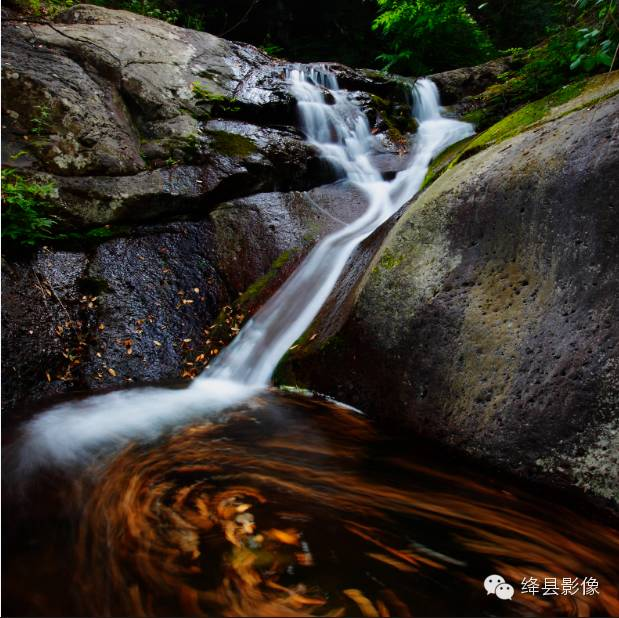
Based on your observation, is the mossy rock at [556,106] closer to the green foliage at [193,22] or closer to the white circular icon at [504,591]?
the white circular icon at [504,591]

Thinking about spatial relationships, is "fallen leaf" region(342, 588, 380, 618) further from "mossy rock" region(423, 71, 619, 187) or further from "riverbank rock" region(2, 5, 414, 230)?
"riverbank rock" region(2, 5, 414, 230)

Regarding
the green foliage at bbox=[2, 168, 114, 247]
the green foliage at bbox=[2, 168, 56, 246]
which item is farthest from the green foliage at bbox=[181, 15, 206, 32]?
the green foliage at bbox=[2, 168, 56, 246]

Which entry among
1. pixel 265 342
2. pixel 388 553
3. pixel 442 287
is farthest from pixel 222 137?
pixel 388 553

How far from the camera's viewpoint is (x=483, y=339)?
2.99m

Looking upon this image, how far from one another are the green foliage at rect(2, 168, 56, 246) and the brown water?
2668 mm

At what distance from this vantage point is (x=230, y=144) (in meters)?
6.31

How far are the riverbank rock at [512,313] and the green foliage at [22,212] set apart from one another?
3135mm

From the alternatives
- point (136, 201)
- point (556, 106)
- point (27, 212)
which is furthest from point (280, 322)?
point (556, 106)

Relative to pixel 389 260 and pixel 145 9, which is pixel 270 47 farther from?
pixel 389 260

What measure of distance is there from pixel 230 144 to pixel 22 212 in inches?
116

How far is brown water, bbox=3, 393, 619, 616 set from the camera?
5.46 ft

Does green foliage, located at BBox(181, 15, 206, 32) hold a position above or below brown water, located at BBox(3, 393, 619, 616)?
above

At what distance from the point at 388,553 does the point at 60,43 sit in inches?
279

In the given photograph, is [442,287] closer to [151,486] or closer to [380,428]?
[380,428]
